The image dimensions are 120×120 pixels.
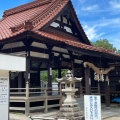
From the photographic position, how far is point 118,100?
59.6 feet

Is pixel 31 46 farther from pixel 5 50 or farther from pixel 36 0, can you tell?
pixel 36 0

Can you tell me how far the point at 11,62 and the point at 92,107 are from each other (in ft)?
12.0

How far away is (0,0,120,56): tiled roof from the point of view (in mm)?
12570

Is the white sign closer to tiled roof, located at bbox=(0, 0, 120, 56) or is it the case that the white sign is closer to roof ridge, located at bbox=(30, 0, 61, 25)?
tiled roof, located at bbox=(0, 0, 120, 56)

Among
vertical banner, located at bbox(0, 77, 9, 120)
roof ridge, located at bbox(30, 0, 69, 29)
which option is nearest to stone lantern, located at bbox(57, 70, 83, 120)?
vertical banner, located at bbox(0, 77, 9, 120)

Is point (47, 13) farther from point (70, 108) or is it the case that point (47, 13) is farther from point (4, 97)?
point (4, 97)

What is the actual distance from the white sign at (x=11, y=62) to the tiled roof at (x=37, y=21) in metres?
2.76

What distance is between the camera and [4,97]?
8.48 m

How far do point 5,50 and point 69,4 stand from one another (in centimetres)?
620

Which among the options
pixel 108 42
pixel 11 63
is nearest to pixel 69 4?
pixel 11 63

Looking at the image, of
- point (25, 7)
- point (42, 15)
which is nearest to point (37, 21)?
point (42, 15)

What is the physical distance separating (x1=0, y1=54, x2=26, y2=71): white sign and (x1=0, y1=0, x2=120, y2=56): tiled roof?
9.04ft

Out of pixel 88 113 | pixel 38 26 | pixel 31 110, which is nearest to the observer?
pixel 88 113

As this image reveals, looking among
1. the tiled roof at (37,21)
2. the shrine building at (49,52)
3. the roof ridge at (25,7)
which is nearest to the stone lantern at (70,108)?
the shrine building at (49,52)
